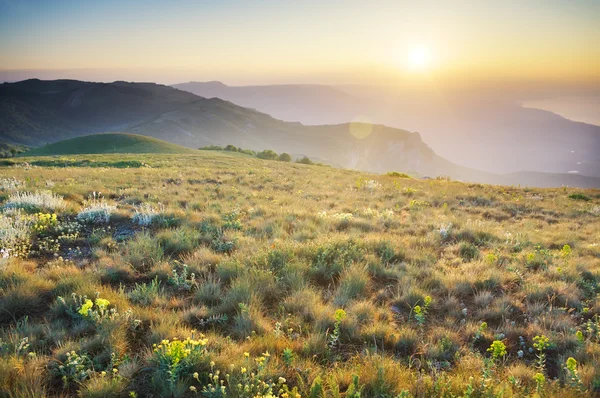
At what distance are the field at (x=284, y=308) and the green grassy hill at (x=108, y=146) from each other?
170 feet

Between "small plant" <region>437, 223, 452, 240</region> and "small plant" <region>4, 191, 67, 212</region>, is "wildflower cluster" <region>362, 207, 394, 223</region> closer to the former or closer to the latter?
"small plant" <region>437, 223, 452, 240</region>

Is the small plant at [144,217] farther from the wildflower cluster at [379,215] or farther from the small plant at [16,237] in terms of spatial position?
the wildflower cluster at [379,215]

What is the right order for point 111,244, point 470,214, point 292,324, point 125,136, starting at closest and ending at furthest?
1. point 292,324
2. point 111,244
3. point 470,214
4. point 125,136

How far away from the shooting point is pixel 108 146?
6075 cm

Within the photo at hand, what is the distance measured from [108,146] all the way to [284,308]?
69039mm

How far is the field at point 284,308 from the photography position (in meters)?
2.83

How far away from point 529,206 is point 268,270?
45.4 feet

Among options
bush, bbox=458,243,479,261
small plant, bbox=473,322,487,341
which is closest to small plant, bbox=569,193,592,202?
bush, bbox=458,243,479,261

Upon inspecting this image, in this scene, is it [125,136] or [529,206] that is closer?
[529,206]

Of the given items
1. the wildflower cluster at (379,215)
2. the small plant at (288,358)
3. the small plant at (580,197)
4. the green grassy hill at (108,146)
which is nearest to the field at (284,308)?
A: the small plant at (288,358)

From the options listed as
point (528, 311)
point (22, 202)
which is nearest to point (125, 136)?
point (22, 202)

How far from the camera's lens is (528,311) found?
177 inches

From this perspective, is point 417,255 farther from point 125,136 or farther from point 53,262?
point 125,136

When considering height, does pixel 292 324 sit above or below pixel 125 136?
below
